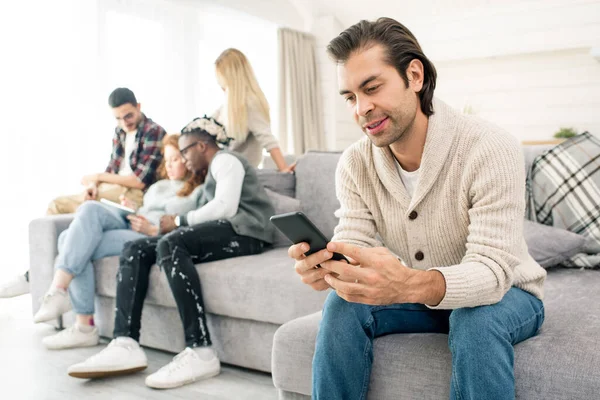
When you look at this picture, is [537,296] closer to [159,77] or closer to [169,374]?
[169,374]

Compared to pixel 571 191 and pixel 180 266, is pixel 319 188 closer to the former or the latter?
A: pixel 180 266

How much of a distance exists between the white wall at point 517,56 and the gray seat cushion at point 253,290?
4039mm

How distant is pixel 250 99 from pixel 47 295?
1363mm

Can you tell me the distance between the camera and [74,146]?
4535 mm

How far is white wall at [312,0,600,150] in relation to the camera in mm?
5680

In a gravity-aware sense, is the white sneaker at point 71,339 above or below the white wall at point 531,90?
below

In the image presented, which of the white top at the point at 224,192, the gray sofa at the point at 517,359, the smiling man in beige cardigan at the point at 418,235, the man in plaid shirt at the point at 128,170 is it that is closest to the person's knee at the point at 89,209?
the man in plaid shirt at the point at 128,170

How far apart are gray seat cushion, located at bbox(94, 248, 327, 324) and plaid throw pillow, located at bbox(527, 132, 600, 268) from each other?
32.0 inches

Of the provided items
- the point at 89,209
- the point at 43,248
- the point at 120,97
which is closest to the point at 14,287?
the point at 43,248

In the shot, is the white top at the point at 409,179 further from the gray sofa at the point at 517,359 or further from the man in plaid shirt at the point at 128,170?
the man in plaid shirt at the point at 128,170

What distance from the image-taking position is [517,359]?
1322mm

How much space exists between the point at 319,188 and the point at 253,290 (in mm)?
705

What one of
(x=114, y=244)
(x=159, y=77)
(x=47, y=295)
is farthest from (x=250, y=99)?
(x=159, y=77)

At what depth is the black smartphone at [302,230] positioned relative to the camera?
3.86 feet
